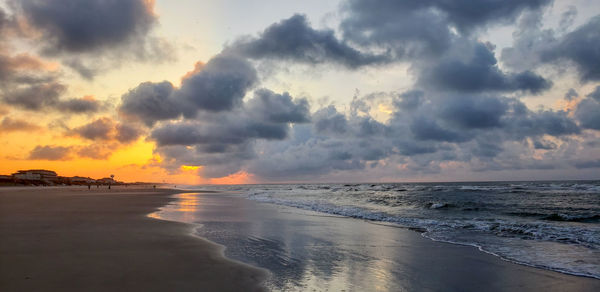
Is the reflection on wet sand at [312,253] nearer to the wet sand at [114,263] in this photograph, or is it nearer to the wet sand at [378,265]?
the wet sand at [378,265]

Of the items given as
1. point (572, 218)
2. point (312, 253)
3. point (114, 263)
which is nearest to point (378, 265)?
point (312, 253)

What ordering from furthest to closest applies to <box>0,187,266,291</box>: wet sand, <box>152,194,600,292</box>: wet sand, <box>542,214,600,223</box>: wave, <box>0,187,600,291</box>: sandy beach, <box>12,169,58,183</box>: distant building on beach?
1. <box>12,169,58,183</box>: distant building on beach
2. <box>542,214,600,223</box>: wave
3. <box>152,194,600,292</box>: wet sand
4. <box>0,187,600,291</box>: sandy beach
5. <box>0,187,266,291</box>: wet sand

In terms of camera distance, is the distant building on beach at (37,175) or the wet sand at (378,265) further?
the distant building on beach at (37,175)

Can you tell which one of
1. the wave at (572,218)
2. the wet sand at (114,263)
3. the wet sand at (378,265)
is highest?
the wet sand at (114,263)

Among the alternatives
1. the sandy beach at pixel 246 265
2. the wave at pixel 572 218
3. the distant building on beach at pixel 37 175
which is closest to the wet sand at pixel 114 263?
the sandy beach at pixel 246 265

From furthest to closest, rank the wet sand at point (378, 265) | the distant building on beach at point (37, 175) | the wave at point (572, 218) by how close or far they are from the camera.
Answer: the distant building on beach at point (37, 175), the wave at point (572, 218), the wet sand at point (378, 265)

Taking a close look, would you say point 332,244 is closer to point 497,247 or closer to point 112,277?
point 497,247

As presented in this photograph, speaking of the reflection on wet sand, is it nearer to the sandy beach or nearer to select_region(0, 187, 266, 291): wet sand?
the sandy beach

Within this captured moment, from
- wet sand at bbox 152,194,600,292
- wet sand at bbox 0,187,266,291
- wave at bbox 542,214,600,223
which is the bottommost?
wave at bbox 542,214,600,223

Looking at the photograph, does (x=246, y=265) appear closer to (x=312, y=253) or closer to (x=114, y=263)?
(x=312, y=253)

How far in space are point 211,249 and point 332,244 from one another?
353 centimetres

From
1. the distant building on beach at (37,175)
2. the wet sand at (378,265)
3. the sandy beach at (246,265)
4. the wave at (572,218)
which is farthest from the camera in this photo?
the distant building on beach at (37,175)

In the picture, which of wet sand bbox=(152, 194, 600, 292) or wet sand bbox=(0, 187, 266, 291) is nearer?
wet sand bbox=(0, 187, 266, 291)

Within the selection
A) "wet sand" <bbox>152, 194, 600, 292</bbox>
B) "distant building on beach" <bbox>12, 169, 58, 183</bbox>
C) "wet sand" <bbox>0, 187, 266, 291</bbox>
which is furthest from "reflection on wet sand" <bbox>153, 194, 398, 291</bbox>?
"distant building on beach" <bbox>12, 169, 58, 183</bbox>
